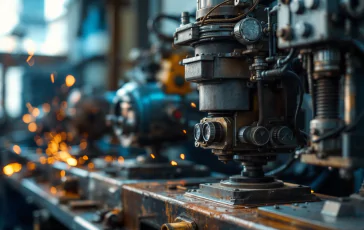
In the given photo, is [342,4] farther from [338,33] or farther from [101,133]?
[101,133]

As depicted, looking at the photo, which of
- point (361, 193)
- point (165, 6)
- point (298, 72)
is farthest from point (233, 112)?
point (165, 6)

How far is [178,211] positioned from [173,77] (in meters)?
2.67

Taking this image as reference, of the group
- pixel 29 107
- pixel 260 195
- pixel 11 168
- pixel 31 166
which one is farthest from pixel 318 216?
pixel 29 107

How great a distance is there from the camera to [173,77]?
4641mm

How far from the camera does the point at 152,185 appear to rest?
2.70 meters

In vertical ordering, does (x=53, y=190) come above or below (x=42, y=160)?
below

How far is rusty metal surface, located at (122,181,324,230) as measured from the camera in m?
1.66

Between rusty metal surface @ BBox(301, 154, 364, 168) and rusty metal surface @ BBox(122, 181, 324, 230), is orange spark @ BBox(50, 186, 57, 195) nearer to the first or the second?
rusty metal surface @ BBox(122, 181, 324, 230)

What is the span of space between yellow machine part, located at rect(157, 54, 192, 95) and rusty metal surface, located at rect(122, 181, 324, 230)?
1795 millimetres

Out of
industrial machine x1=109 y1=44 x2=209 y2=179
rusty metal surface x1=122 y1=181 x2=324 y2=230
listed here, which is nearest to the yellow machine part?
industrial machine x1=109 y1=44 x2=209 y2=179

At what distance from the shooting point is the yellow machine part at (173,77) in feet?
14.7

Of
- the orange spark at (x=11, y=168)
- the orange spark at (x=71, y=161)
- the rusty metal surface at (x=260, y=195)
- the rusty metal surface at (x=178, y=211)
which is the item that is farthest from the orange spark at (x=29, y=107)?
the rusty metal surface at (x=260, y=195)

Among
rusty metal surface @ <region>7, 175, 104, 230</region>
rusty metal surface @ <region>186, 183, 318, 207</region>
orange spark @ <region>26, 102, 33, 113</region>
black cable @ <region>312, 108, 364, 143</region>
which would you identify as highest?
orange spark @ <region>26, 102, 33, 113</region>

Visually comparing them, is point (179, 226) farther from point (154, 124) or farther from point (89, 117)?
point (89, 117)
